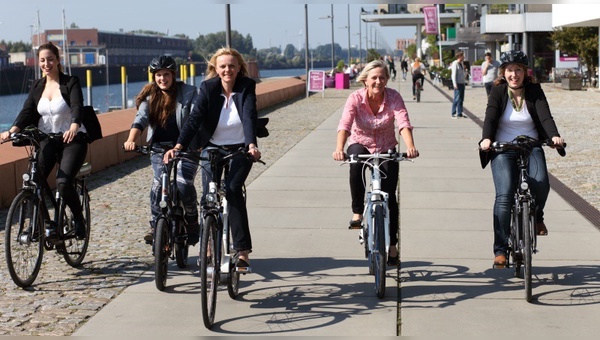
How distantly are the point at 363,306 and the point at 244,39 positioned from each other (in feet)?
617

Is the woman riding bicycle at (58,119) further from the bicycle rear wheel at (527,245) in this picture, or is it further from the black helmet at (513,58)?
the bicycle rear wheel at (527,245)

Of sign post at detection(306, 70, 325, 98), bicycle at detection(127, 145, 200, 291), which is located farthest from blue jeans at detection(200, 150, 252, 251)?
sign post at detection(306, 70, 325, 98)

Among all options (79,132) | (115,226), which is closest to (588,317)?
(79,132)

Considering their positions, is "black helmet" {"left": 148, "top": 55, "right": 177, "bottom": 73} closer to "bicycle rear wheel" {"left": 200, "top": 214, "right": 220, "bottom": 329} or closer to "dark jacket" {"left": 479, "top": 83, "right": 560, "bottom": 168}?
"bicycle rear wheel" {"left": 200, "top": 214, "right": 220, "bottom": 329}

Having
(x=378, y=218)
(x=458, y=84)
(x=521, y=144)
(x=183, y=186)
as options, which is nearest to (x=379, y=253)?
(x=378, y=218)

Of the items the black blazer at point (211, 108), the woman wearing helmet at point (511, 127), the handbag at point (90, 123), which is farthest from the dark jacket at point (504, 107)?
the handbag at point (90, 123)

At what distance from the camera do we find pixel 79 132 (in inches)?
302

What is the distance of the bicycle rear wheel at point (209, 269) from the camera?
582 centimetres

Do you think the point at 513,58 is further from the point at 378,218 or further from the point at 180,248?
the point at 180,248

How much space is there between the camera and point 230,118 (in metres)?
6.90

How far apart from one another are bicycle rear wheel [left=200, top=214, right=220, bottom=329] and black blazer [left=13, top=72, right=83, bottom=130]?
1.86m

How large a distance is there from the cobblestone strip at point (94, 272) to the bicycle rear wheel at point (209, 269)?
0.76 metres

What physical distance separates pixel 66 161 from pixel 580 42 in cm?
4278

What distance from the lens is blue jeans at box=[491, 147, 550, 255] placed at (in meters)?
6.98
